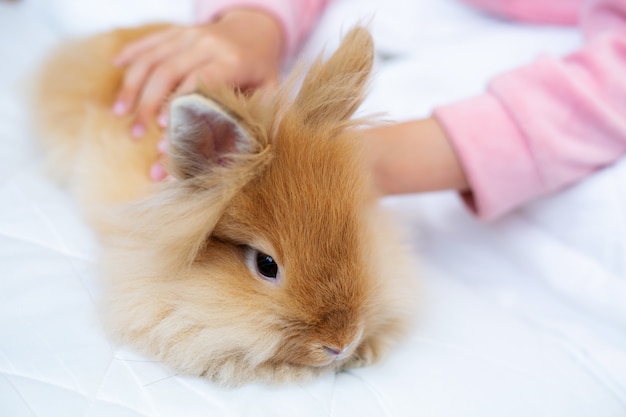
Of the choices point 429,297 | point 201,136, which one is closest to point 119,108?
point 201,136

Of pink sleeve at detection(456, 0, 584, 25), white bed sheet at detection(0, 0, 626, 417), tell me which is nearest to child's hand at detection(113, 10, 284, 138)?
white bed sheet at detection(0, 0, 626, 417)

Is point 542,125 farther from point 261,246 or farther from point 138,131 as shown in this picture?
point 138,131

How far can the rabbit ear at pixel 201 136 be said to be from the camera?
72cm

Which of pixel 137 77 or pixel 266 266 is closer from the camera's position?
pixel 266 266

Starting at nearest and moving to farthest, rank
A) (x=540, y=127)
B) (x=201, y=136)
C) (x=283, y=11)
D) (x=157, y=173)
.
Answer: (x=201, y=136), (x=157, y=173), (x=540, y=127), (x=283, y=11)

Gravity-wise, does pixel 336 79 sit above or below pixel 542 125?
above

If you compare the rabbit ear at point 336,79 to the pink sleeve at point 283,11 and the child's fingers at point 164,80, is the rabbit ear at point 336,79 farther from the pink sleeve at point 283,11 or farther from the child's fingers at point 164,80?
the pink sleeve at point 283,11

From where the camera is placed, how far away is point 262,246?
2.80 feet

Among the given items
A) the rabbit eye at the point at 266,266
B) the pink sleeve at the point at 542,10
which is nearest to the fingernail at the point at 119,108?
the rabbit eye at the point at 266,266

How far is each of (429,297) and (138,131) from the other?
0.75 metres

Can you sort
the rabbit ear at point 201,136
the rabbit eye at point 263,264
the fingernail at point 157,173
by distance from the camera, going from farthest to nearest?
the fingernail at point 157,173
the rabbit eye at point 263,264
the rabbit ear at point 201,136

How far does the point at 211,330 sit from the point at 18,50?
4.95ft

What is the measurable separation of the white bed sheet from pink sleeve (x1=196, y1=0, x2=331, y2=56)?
8cm

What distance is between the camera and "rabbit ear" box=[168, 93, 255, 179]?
0.72 m
